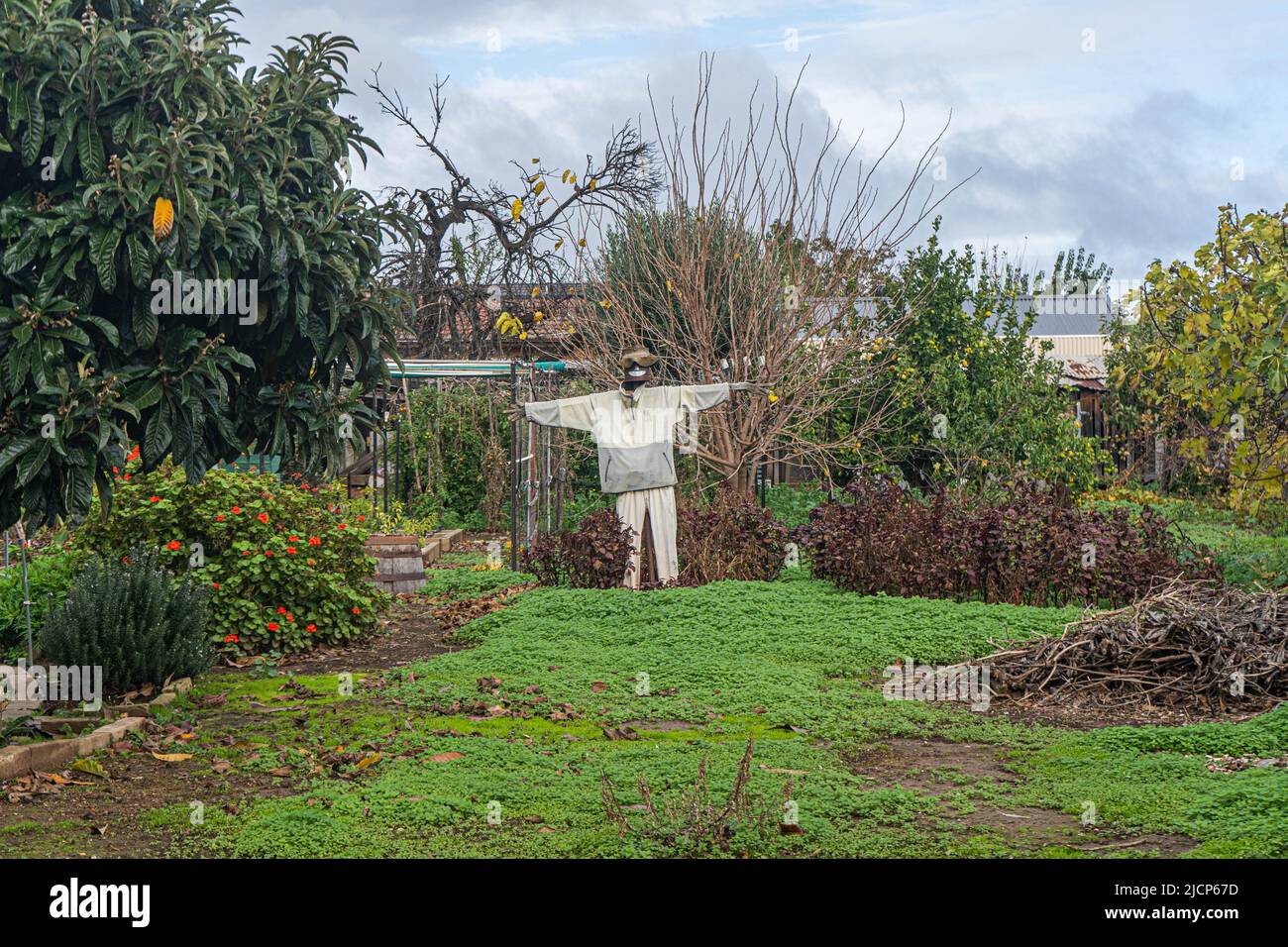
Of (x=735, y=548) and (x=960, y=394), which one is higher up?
(x=960, y=394)

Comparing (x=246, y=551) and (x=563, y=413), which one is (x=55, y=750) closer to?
(x=246, y=551)

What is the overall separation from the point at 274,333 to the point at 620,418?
5.59 meters

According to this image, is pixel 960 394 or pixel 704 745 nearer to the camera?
pixel 704 745

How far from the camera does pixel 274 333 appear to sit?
5516 mm

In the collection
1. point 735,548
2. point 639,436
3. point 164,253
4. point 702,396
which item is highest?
point 164,253

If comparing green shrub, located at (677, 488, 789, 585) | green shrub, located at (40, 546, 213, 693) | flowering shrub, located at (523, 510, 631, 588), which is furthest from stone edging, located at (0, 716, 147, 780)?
green shrub, located at (677, 488, 789, 585)

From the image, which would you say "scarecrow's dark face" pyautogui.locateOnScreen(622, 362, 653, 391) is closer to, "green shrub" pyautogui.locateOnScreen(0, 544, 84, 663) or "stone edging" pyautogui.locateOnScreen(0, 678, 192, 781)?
"green shrub" pyautogui.locateOnScreen(0, 544, 84, 663)

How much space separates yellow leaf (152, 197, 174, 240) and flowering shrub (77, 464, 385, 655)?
4498mm

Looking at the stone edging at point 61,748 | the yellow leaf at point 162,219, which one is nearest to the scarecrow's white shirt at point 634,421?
the stone edging at point 61,748

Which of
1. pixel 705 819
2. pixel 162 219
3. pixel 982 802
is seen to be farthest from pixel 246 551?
pixel 982 802

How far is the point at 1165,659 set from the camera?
7.41m

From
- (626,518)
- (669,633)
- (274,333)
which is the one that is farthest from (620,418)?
(274,333)

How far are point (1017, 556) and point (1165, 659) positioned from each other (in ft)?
8.47

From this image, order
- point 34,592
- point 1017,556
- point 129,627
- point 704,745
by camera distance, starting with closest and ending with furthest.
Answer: point 704,745, point 129,627, point 34,592, point 1017,556
